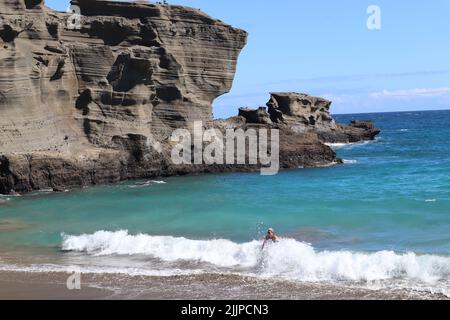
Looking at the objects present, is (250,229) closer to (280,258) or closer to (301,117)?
(280,258)

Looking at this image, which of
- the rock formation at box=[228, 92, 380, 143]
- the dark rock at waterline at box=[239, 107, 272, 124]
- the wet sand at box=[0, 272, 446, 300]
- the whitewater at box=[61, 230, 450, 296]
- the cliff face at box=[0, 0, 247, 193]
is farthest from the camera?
the rock formation at box=[228, 92, 380, 143]

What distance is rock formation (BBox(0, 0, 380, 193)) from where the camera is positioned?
30.7 meters

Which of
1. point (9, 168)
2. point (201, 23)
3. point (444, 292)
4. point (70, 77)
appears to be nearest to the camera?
point (444, 292)

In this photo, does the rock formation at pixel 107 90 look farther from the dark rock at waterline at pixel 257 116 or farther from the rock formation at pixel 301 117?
the rock formation at pixel 301 117

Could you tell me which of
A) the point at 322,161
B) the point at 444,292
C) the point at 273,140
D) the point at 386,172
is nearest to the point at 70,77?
the point at 273,140

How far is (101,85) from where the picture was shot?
34969mm

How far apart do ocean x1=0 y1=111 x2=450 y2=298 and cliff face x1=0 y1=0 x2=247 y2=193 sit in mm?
1674

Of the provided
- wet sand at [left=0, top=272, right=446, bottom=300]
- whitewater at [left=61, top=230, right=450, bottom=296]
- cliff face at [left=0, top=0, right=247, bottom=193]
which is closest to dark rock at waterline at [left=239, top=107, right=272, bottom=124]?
cliff face at [left=0, top=0, right=247, bottom=193]

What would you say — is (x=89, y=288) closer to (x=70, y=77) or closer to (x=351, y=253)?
(x=351, y=253)

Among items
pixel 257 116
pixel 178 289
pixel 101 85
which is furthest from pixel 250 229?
pixel 257 116

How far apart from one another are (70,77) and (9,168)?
7.36m

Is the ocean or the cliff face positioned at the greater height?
the cliff face

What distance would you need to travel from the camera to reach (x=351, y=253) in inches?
605

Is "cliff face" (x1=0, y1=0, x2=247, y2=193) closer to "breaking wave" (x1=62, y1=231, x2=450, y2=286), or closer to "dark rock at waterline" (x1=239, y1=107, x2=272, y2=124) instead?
"dark rock at waterline" (x1=239, y1=107, x2=272, y2=124)
